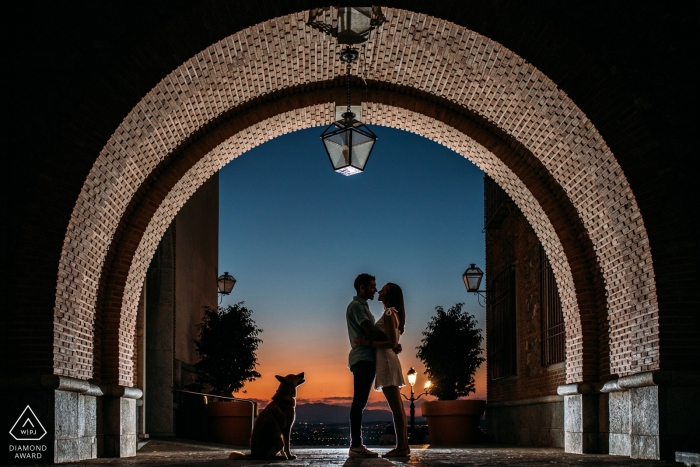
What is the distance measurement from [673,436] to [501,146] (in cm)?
454

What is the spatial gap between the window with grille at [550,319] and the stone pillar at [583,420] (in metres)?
2.57

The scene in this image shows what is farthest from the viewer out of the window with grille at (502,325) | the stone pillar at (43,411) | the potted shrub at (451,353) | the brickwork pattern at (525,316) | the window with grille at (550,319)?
the potted shrub at (451,353)

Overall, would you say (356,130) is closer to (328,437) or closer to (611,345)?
(611,345)

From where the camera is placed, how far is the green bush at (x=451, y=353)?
65.0ft

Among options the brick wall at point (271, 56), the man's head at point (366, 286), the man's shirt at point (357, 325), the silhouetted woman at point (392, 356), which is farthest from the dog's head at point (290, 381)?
the brick wall at point (271, 56)

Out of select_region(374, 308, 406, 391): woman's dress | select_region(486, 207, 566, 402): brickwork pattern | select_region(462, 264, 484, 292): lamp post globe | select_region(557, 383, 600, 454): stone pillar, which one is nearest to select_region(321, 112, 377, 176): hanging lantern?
select_region(374, 308, 406, 391): woman's dress

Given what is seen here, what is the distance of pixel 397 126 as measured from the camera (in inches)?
471

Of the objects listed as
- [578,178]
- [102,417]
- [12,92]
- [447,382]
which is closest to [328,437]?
[447,382]

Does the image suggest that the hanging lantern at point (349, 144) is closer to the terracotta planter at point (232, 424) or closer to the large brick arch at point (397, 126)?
the large brick arch at point (397, 126)

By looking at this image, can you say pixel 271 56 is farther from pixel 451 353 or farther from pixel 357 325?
pixel 451 353

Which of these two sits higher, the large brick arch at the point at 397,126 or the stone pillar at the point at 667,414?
the large brick arch at the point at 397,126

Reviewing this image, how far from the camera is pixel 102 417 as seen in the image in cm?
975

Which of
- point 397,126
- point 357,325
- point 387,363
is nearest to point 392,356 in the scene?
point 387,363

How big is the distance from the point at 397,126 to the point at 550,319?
13.4 ft
